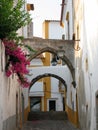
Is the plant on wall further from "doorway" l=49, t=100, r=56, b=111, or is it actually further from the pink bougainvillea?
"doorway" l=49, t=100, r=56, b=111

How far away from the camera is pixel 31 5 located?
29.8 meters

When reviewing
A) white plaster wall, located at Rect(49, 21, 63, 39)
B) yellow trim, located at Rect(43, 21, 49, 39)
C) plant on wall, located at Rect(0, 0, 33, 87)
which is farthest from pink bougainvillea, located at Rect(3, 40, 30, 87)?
white plaster wall, located at Rect(49, 21, 63, 39)

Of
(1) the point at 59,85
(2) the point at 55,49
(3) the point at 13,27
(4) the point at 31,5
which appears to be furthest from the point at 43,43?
(1) the point at 59,85

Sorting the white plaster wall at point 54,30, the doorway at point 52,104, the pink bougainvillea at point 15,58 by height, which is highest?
the white plaster wall at point 54,30

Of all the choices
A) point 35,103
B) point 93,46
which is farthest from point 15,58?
point 35,103

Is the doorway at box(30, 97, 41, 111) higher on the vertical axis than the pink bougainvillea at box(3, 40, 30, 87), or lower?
lower

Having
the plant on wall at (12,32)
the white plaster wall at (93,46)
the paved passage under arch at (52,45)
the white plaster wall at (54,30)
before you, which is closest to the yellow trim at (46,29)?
the white plaster wall at (54,30)

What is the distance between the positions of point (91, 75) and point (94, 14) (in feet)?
7.56

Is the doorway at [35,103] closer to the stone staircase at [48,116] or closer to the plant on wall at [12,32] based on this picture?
the stone staircase at [48,116]

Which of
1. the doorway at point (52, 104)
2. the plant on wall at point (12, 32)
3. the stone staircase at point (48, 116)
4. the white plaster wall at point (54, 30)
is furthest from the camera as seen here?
the white plaster wall at point (54, 30)

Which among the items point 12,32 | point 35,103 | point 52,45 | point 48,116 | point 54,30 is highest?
point 54,30

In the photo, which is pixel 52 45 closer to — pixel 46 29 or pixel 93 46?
pixel 93 46

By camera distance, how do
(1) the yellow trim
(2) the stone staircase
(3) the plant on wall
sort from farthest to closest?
(1) the yellow trim < (2) the stone staircase < (3) the plant on wall

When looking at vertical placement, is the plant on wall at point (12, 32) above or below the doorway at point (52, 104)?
above
